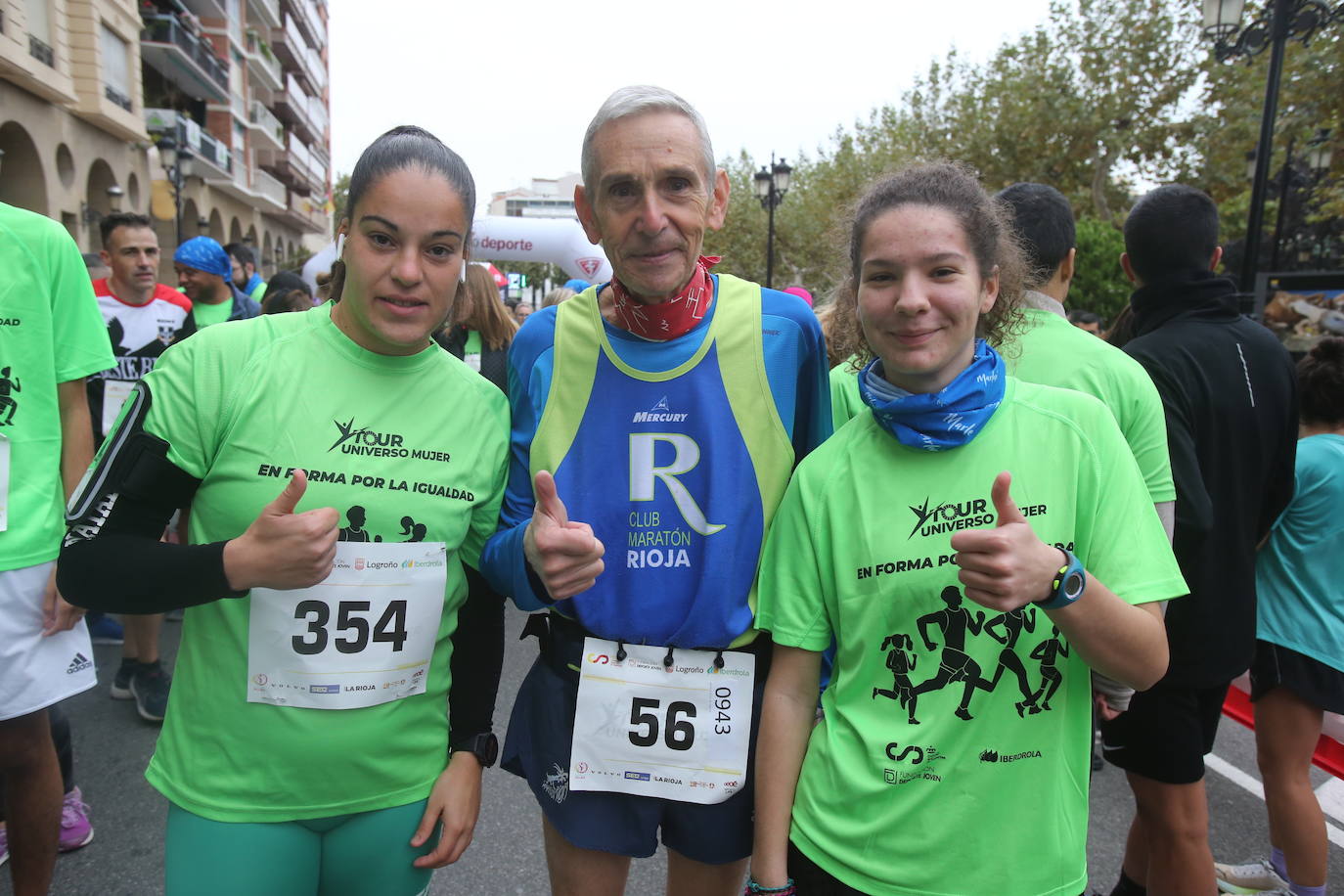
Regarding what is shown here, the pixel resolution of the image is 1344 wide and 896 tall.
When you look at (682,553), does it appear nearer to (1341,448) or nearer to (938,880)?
(938,880)

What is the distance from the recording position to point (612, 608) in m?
1.80

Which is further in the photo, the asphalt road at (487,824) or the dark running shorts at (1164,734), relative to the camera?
the asphalt road at (487,824)

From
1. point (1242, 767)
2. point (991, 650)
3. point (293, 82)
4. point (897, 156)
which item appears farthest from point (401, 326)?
point (293, 82)

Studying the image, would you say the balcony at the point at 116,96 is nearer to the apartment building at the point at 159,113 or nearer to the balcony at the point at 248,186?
the apartment building at the point at 159,113

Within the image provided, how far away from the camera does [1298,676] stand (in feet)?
9.11

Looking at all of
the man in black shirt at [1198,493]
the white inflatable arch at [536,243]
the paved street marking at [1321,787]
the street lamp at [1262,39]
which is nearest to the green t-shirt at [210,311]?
the man in black shirt at [1198,493]

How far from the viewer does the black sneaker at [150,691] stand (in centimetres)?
409

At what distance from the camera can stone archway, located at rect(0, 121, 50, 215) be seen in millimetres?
16969

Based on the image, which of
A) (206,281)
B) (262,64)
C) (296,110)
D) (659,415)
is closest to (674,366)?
(659,415)

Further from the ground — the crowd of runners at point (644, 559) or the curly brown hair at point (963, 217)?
the curly brown hair at point (963, 217)

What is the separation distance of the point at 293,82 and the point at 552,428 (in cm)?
5578

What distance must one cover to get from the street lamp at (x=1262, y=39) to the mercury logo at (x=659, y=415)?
884 centimetres

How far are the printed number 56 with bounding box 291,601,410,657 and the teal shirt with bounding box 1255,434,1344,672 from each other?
2.72 m

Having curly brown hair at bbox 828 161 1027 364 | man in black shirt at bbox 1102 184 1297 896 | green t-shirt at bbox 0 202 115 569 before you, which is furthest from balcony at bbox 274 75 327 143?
curly brown hair at bbox 828 161 1027 364
